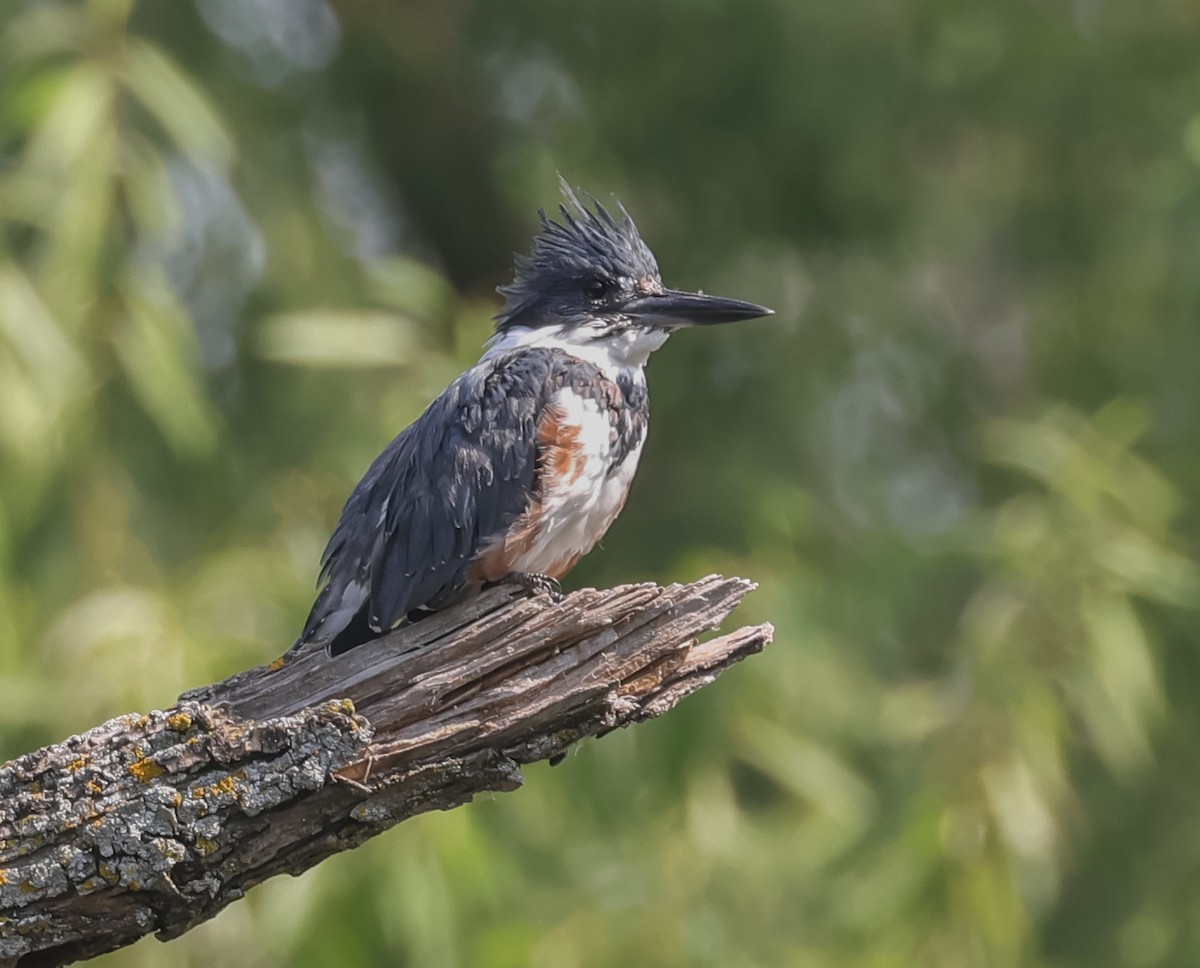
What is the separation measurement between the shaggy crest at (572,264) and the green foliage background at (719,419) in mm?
1274

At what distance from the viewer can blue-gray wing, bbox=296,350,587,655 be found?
10.5ft

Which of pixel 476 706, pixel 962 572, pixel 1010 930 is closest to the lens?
pixel 476 706

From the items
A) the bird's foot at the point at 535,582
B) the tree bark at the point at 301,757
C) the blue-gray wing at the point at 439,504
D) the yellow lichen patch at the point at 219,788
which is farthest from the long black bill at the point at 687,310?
the yellow lichen patch at the point at 219,788

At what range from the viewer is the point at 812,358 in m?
6.81

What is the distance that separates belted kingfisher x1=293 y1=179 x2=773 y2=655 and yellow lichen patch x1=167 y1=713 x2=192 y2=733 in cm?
66

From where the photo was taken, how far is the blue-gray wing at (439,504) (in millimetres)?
3199

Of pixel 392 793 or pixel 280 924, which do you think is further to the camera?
pixel 280 924

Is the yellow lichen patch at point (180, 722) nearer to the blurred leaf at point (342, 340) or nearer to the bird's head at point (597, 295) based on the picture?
the bird's head at point (597, 295)

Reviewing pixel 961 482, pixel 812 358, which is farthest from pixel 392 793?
pixel 961 482

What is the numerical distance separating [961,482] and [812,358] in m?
0.95

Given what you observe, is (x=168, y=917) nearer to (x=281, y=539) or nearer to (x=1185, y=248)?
(x=281, y=539)

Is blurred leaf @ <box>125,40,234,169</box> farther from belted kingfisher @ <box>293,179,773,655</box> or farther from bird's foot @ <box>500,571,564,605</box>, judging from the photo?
bird's foot @ <box>500,571,564,605</box>

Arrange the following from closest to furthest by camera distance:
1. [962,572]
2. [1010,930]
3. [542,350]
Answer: [542,350] < [1010,930] < [962,572]

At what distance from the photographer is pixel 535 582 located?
3164 mm
